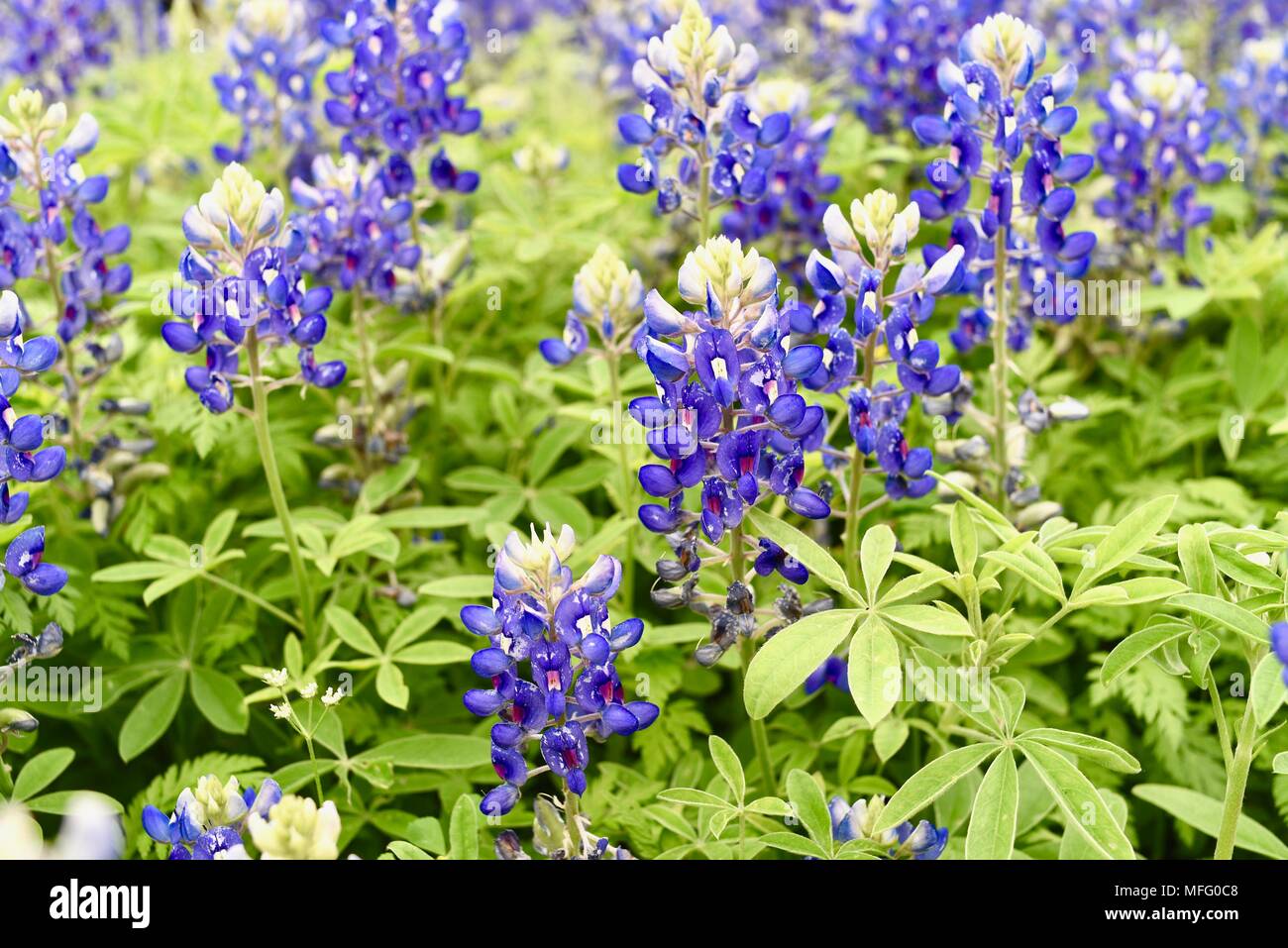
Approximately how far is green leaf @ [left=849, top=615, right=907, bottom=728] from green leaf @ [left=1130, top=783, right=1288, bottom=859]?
838 mm

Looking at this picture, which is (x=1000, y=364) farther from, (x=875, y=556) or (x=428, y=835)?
(x=428, y=835)

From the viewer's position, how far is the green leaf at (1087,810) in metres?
2.10

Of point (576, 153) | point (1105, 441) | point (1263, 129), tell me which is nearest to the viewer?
point (1105, 441)

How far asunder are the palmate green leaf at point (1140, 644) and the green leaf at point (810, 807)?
1.92ft

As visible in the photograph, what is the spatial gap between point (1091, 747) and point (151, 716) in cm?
213

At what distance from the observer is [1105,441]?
402 centimetres

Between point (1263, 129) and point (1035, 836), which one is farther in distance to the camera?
point (1263, 129)

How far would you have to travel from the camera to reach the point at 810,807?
2.42 meters

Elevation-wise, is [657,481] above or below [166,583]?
above

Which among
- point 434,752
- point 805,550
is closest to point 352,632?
point 434,752

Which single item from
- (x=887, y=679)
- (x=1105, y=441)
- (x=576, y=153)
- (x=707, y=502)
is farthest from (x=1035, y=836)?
(x=576, y=153)

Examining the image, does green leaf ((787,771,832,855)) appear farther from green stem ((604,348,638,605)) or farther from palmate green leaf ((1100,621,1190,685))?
green stem ((604,348,638,605))
